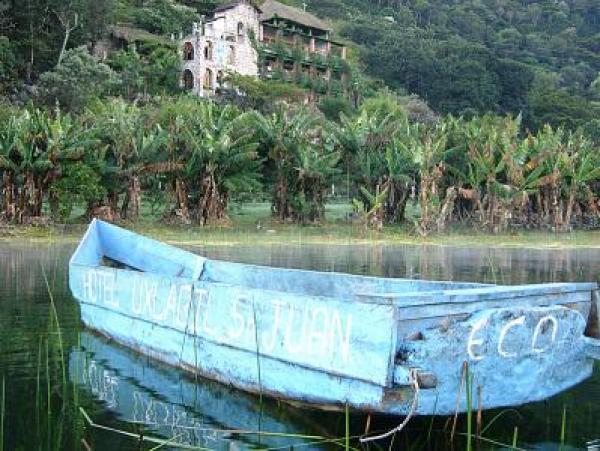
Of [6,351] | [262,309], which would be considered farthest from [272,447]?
[6,351]

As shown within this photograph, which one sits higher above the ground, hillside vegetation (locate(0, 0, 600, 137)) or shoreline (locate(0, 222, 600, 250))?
hillside vegetation (locate(0, 0, 600, 137))

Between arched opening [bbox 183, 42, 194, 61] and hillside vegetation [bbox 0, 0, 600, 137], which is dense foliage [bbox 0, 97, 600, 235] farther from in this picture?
arched opening [bbox 183, 42, 194, 61]

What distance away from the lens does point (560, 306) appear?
237 inches

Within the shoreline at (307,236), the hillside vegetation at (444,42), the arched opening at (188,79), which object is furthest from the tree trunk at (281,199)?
the arched opening at (188,79)

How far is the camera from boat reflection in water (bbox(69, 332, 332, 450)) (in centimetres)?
565

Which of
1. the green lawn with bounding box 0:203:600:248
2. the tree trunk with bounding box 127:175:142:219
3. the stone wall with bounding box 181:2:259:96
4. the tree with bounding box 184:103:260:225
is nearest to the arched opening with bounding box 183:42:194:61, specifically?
the stone wall with bounding box 181:2:259:96

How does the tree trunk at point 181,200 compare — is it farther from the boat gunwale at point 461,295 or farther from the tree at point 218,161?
the boat gunwale at point 461,295

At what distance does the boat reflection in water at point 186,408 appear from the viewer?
223 inches

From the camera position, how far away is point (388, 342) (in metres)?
5.26

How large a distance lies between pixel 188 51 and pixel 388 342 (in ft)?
167

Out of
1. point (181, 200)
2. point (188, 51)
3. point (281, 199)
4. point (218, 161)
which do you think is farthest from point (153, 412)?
point (188, 51)

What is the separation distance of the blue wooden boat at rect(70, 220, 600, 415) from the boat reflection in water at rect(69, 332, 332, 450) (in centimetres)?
15

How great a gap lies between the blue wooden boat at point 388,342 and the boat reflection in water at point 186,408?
0.15 metres

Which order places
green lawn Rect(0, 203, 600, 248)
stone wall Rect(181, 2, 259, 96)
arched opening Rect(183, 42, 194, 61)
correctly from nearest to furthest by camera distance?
green lawn Rect(0, 203, 600, 248) → stone wall Rect(181, 2, 259, 96) → arched opening Rect(183, 42, 194, 61)
